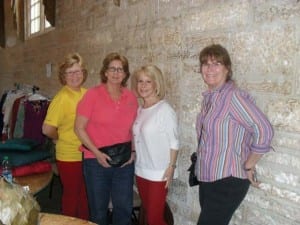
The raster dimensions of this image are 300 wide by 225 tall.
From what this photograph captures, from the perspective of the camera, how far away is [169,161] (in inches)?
86.5

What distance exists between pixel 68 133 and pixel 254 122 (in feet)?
4.20

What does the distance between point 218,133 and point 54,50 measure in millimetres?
3414

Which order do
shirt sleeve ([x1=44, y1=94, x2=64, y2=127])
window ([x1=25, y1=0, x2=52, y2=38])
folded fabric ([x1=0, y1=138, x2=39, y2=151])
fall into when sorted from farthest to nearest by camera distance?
window ([x1=25, y1=0, x2=52, y2=38]) → shirt sleeve ([x1=44, y1=94, x2=64, y2=127]) → folded fabric ([x1=0, y1=138, x2=39, y2=151])

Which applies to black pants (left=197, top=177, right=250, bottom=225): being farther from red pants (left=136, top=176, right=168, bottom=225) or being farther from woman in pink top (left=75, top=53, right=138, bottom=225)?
woman in pink top (left=75, top=53, right=138, bottom=225)

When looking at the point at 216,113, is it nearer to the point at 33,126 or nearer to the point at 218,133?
the point at 218,133

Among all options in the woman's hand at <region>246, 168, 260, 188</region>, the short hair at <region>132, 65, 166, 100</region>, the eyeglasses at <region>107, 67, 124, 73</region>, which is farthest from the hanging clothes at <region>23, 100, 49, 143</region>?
the woman's hand at <region>246, 168, 260, 188</region>

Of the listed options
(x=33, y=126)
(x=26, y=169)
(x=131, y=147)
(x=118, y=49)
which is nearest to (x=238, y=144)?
(x=131, y=147)

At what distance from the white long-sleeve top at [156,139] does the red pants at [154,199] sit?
37mm

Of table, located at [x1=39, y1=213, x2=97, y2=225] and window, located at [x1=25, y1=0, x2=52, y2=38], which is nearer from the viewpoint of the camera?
table, located at [x1=39, y1=213, x2=97, y2=225]

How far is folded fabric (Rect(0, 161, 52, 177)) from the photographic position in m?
1.92

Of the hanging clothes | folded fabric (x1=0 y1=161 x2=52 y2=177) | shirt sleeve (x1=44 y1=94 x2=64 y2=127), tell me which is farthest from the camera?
the hanging clothes

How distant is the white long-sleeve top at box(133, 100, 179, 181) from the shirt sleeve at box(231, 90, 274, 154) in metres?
0.56

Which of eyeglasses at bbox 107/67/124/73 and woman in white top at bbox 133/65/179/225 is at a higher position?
eyeglasses at bbox 107/67/124/73

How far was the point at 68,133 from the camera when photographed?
2453mm
